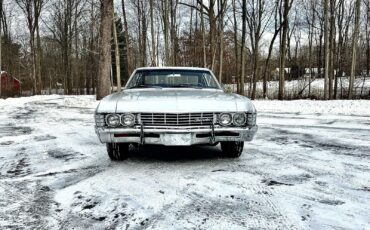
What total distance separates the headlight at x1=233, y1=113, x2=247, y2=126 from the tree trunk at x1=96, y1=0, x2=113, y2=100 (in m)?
14.1

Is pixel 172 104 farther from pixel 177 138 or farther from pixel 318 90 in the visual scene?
pixel 318 90

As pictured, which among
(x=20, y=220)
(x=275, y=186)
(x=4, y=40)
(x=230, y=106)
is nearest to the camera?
(x=20, y=220)

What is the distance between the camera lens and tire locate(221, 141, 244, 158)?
16.2ft

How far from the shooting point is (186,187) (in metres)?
3.75

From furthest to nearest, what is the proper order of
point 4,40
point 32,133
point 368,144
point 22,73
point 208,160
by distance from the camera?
point 22,73 → point 4,40 → point 32,133 → point 368,144 → point 208,160

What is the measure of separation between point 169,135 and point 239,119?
918 millimetres

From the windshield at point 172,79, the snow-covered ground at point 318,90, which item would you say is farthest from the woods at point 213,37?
the windshield at point 172,79

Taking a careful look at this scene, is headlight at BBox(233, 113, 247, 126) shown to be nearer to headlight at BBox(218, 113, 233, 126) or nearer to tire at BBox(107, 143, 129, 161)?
headlight at BBox(218, 113, 233, 126)

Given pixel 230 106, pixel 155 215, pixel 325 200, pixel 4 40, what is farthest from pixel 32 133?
pixel 4 40

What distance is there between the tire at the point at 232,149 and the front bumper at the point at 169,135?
0.46 m

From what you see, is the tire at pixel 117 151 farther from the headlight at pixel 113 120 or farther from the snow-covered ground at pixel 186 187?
the headlight at pixel 113 120

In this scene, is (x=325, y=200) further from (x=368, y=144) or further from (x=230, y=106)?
(x=368, y=144)

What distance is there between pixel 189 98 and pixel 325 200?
2002 mm

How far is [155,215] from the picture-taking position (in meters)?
2.99
